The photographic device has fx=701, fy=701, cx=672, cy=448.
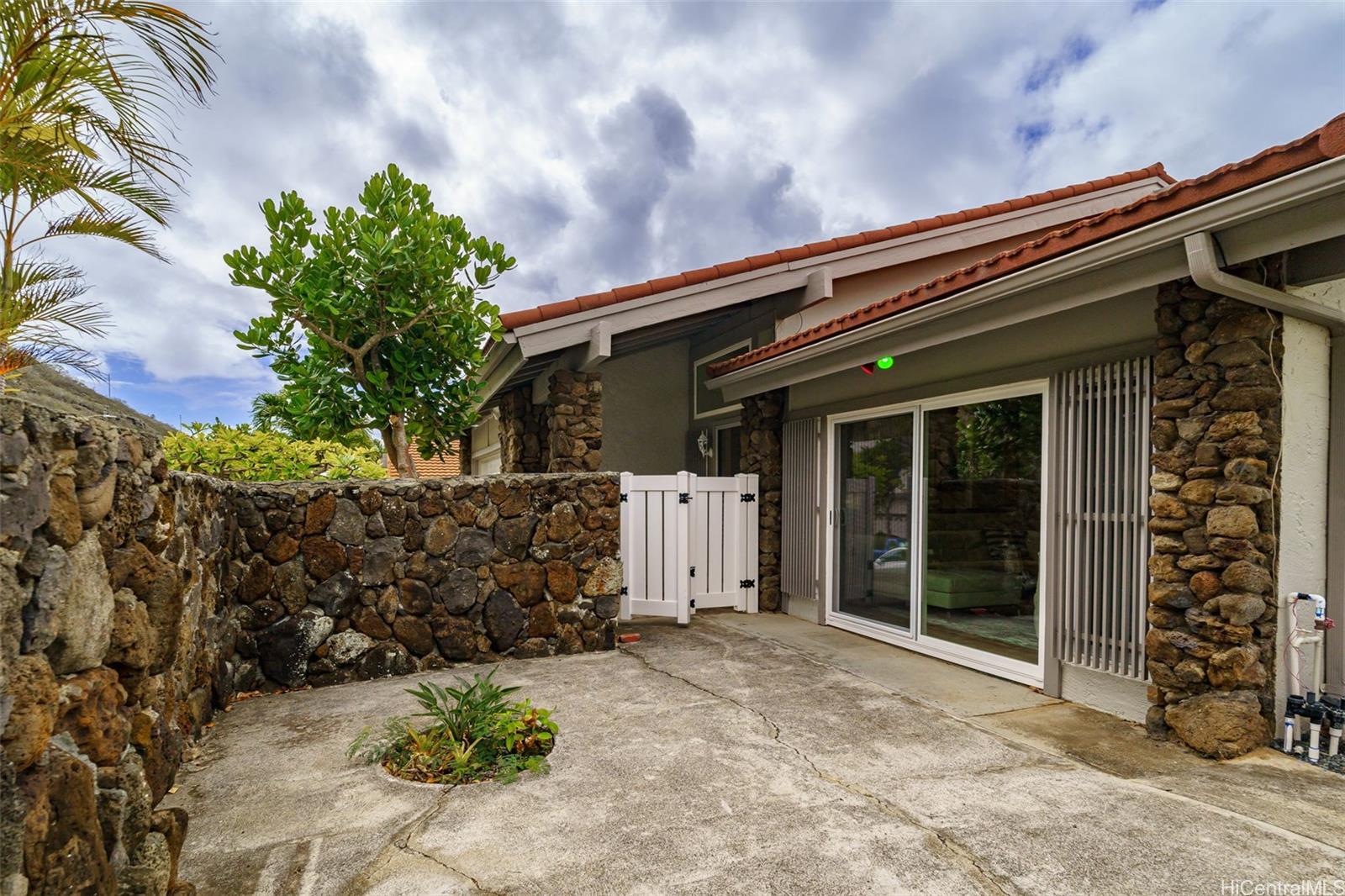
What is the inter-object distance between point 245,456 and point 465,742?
13.5ft

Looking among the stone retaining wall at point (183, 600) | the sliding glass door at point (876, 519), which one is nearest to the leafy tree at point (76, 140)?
the stone retaining wall at point (183, 600)

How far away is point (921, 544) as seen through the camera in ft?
19.7

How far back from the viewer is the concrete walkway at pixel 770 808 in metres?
2.60

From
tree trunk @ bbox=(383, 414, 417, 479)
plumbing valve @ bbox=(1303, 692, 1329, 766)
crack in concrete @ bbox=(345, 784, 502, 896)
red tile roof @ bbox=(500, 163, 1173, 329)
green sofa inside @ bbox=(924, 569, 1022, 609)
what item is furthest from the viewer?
tree trunk @ bbox=(383, 414, 417, 479)

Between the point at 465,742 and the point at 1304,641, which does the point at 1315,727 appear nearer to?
the point at 1304,641

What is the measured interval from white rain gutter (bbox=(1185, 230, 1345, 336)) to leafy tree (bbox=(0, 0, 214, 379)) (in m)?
4.61

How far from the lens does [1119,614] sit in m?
4.37

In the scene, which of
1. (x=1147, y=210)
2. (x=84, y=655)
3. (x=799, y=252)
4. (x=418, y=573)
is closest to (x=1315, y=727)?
(x=1147, y=210)

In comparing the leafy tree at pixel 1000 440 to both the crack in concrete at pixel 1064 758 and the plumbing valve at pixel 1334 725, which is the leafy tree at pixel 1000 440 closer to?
the crack in concrete at pixel 1064 758

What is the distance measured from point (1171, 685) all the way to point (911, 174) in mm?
11115

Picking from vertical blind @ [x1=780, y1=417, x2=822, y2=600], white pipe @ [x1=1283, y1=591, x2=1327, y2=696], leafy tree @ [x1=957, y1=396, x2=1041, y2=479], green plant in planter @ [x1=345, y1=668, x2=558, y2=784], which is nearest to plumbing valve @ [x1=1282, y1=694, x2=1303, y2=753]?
white pipe @ [x1=1283, y1=591, x2=1327, y2=696]

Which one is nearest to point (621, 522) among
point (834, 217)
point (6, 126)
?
point (6, 126)

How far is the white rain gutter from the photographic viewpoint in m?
3.38

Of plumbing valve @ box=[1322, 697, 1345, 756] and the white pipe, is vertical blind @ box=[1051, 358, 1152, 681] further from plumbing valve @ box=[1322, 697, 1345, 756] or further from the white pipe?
plumbing valve @ box=[1322, 697, 1345, 756]
